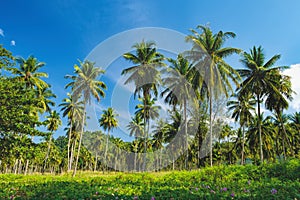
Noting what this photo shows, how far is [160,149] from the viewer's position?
181 ft

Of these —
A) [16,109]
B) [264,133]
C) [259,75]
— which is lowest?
[16,109]

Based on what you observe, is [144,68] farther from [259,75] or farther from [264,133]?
[264,133]

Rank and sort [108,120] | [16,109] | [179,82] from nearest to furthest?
[16,109] < [179,82] < [108,120]

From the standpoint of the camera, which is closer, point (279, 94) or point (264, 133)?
point (279, 94)

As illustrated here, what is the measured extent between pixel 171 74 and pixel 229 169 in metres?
16.3

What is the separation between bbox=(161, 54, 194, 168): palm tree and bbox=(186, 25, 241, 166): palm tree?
2766 millimetres

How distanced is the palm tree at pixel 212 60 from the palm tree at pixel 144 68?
408 cm

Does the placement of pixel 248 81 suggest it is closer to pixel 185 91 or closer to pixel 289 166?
pixel 185 91

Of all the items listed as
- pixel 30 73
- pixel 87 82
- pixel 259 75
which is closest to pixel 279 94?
pixel 259 75

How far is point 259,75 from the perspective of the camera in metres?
23.0

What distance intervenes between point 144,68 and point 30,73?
14.5m

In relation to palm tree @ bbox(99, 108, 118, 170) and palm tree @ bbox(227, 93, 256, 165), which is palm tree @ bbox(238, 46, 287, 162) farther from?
palm tree @ bbox(99, 108, 118, 170)

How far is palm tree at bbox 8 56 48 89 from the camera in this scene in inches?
1093

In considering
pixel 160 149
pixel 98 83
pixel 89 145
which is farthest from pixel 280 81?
pixel 89 145
